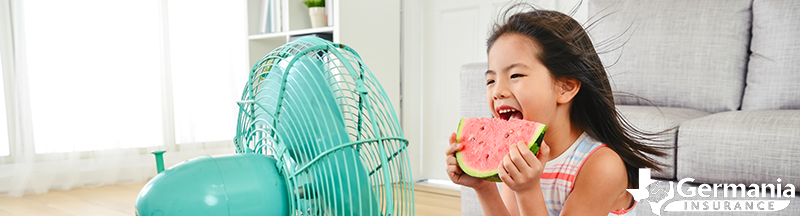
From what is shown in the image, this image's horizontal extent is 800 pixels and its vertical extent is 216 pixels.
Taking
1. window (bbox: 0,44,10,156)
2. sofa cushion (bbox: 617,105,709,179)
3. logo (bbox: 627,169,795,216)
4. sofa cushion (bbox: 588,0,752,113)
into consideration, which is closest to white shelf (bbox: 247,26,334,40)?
window (bbox: 0,44,10,156)

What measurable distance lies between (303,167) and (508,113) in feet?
1.28

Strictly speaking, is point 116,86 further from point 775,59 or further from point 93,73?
point 775,59

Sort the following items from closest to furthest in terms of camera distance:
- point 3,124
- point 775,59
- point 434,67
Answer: point 775,59, point 3,124, point 434,67

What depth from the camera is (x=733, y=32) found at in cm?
177

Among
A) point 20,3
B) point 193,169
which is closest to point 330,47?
point 193,169

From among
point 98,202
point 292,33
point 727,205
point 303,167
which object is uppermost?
point 292,33

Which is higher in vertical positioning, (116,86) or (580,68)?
(580,68)

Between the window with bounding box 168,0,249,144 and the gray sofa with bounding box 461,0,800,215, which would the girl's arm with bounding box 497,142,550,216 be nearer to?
the gray sofa with bounding box 461,0,800,215

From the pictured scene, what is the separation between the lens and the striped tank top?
0.91m

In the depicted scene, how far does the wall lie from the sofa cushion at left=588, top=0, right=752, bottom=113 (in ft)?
2.96

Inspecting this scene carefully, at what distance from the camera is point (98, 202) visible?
7.63 feet

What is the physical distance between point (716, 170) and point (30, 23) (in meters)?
2.87

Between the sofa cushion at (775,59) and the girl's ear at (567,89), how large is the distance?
1.11 meters

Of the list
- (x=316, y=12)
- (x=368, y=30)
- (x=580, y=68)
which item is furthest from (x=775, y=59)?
(x=316, y=12)
